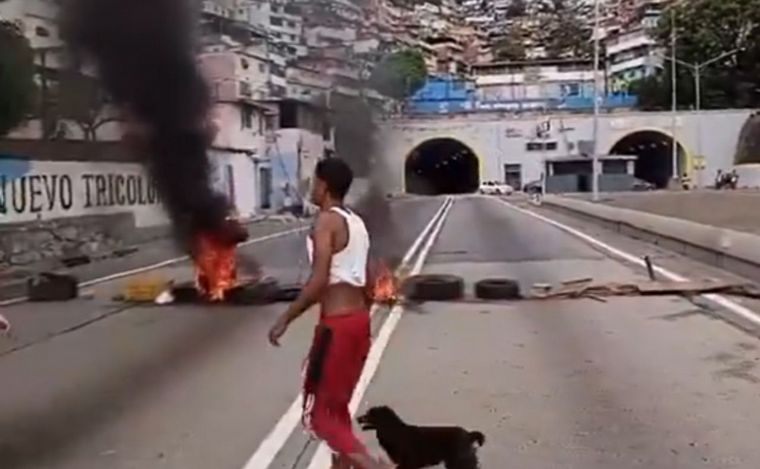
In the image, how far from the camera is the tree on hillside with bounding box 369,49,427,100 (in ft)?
30.9

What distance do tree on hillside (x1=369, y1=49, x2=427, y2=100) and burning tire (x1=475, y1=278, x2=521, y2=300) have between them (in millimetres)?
8421

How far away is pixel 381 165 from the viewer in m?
10.7

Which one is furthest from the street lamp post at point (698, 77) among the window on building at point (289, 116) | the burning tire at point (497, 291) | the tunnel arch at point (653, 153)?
the window on building at point (289, 116)

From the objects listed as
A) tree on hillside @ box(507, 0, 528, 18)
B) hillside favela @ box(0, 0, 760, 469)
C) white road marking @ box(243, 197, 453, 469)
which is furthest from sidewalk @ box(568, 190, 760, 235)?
white road marking @ box(243, 197, 453, 469)

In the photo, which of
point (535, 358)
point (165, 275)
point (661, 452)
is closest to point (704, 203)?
point (165, 275)

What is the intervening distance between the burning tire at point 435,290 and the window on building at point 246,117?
34.3 ft

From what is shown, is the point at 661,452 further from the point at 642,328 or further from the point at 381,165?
the point at 642,328

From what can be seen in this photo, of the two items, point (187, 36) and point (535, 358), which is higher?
point (187, 36)

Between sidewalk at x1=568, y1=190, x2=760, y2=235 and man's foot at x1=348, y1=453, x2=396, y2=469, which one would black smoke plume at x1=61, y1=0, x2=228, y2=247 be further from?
sidewalk at x1=568, y1=190, x2=760, y2=235

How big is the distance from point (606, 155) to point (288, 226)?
80.3m

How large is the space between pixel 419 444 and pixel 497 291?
38.7ft

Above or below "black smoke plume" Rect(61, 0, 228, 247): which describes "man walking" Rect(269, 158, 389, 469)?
below

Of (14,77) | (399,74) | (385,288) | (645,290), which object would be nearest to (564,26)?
(645,290)

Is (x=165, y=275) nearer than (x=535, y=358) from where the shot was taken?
No
